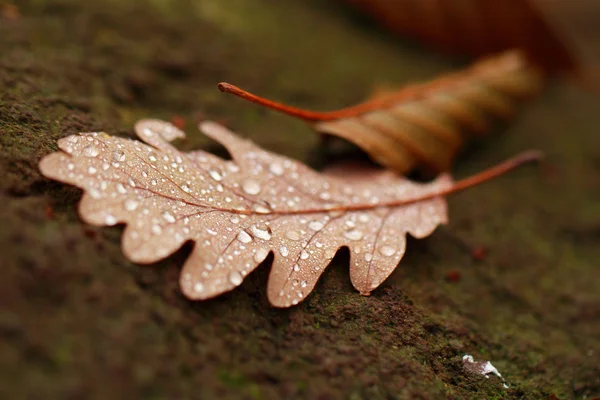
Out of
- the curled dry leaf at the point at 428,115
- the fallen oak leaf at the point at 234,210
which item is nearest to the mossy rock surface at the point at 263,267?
the fallen oak leaf at the point at 234,210

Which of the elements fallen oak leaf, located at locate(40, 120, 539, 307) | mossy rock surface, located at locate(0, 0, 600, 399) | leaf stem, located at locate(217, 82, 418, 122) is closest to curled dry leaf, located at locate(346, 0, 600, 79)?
mossy rock surface, located at locate(0, 0, 600, 399)

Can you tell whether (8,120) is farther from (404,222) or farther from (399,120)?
(399,120)

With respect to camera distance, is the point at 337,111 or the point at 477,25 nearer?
the point at 337,111

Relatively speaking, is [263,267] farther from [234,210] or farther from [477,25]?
[477,25]

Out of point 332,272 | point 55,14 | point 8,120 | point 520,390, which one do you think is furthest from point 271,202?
point 55,14

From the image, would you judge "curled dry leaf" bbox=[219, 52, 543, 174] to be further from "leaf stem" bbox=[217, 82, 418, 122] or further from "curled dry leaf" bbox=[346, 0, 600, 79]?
"curled dry leaf" bbox=[346, 0, 600, 79]

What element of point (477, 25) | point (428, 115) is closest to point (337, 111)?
point (428, 115)
